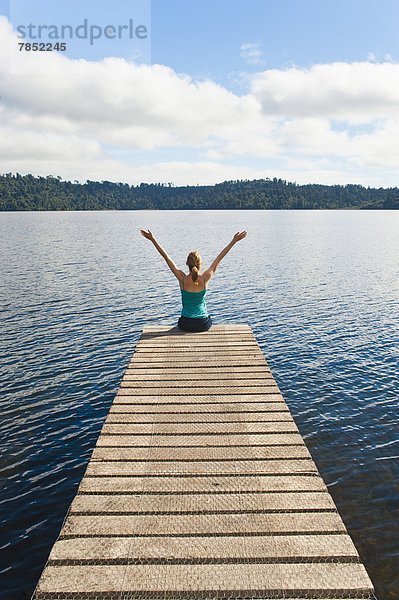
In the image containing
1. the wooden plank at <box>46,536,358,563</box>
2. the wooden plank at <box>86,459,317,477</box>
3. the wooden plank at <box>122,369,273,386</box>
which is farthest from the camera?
the wooden plank at <box>122,369,273,386</box>

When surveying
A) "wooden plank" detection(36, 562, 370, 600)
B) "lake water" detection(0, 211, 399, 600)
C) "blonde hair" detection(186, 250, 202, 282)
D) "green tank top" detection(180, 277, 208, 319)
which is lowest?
"lake water" detection(0, 211, 399, 600)

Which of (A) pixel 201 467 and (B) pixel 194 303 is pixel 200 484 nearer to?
(A) pixel 201 467

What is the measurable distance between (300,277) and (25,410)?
94.6 ft

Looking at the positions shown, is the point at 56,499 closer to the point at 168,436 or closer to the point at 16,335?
the point at 168,436

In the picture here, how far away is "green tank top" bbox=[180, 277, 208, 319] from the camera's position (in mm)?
12617

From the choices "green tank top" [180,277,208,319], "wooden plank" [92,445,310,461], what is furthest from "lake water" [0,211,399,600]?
"green tank top" [180,277,208,319]

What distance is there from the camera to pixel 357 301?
28969mm

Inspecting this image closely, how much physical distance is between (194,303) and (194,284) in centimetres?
69

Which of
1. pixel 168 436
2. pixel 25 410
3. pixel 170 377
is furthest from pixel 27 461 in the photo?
pixel 168 436

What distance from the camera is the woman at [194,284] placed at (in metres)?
12.4

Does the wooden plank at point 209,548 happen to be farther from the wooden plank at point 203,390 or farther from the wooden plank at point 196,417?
the wooden plank at point 203,390

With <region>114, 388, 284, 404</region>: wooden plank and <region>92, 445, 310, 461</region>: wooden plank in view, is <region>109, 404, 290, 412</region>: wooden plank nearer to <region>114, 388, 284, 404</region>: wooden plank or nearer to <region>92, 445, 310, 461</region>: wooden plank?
<region>114, 388, 284, 404</region>: wooden plank

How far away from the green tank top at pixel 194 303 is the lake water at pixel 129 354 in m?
3.89

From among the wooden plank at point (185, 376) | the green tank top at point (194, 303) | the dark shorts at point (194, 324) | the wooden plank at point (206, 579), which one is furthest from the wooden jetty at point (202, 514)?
the dark shorts at point (194, 324)
